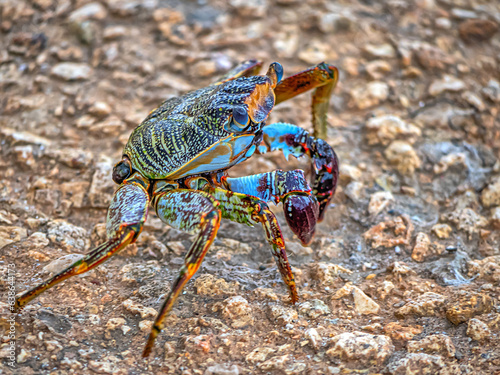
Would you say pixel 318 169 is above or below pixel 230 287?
above

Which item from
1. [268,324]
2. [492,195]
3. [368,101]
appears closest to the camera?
[268,324]

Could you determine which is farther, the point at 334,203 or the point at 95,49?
the point at 95,49

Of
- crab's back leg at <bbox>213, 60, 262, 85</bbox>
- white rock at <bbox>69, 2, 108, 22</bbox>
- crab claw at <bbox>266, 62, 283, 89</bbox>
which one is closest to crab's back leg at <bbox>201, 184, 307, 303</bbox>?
crab claw at <bbox>266, 62, 283, 89</bbox>

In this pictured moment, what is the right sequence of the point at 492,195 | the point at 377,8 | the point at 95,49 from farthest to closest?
1. the point at 377,8
2. the point at 95,49
3. the point at 492,195

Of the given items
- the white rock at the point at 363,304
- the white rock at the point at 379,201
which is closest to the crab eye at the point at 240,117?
the white rock at the point at 363,304

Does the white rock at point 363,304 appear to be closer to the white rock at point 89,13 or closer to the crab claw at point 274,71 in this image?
the crab claw at point 274,71

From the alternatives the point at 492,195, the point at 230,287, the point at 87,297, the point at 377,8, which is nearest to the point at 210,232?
the point at 230,287

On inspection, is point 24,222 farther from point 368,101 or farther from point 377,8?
point 377,8

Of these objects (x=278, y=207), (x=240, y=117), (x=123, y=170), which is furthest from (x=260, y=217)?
(x=278, y=207)

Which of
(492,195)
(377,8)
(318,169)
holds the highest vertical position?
(377,8)
